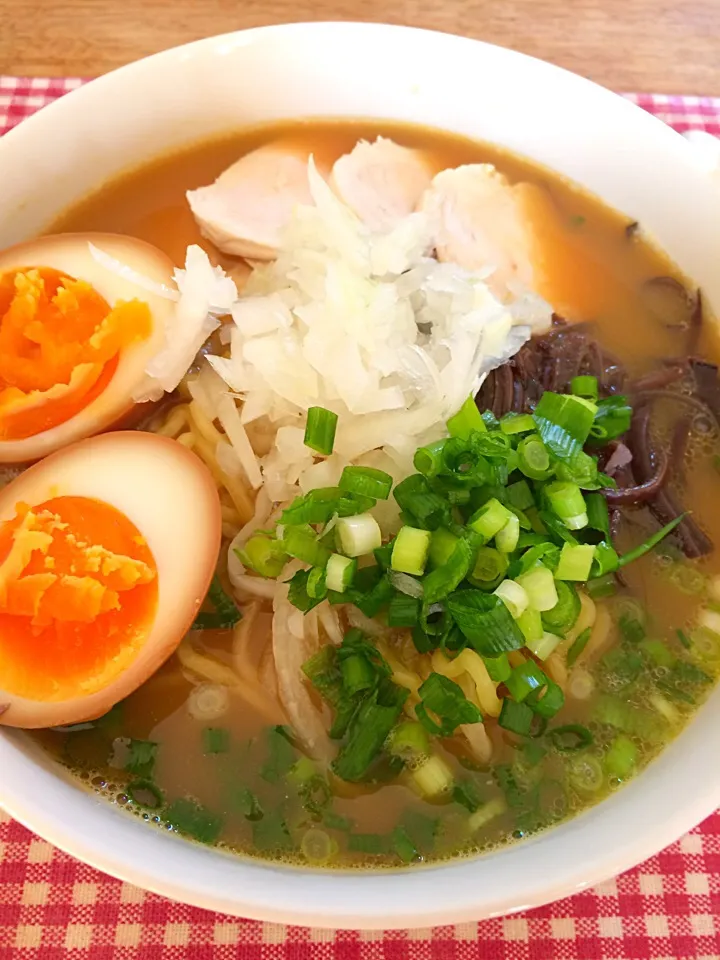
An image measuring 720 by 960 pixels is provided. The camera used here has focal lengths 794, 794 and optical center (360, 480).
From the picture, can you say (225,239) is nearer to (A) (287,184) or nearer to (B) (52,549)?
(A) (287,184)

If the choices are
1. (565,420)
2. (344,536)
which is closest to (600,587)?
(565,420)

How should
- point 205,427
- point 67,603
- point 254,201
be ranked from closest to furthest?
point 67,603 < point 205,427 < point 254,201

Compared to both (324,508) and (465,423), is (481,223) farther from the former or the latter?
(324,508)

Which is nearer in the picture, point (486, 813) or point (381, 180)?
point (486, 813)

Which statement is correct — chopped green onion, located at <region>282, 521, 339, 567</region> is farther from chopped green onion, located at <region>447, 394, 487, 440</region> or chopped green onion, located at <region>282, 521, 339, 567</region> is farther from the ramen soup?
chopped green onion, located at <region>447, 394, 487, 440</region>

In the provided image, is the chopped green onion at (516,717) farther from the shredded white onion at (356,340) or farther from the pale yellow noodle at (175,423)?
the pale yellow noodle at (175,423)

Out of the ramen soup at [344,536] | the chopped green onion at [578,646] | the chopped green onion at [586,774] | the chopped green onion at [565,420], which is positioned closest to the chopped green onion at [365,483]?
the ramen soup at [344,536]

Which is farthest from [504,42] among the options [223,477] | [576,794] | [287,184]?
[576,794]
